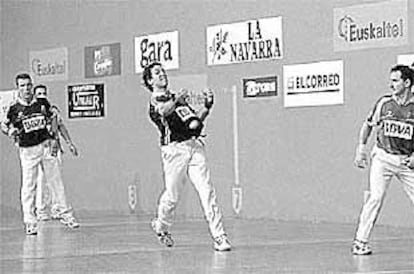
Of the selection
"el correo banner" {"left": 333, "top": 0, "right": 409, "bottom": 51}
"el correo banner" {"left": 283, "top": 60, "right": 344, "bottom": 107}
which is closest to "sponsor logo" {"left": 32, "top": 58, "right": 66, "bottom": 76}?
"el correo banner" {"left": 283, "top": 60, "right": 344, "bottom": 107}

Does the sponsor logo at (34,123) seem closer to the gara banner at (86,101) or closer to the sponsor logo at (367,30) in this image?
the sponsor logo at (367,30)

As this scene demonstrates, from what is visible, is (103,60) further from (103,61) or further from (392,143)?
(392,143)

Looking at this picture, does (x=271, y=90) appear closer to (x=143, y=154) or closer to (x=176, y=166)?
(x=143, y=154)

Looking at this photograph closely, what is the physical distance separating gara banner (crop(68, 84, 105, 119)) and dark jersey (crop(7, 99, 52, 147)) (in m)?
6.20

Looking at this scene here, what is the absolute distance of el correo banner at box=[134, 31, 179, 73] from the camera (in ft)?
68.7

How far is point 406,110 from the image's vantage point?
12836 millimetres

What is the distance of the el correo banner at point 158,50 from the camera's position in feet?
68.7

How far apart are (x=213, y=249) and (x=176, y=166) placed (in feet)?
3.49

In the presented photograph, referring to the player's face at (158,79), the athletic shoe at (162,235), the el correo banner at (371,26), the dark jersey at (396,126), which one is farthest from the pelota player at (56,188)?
the dark jersey at (396,126)

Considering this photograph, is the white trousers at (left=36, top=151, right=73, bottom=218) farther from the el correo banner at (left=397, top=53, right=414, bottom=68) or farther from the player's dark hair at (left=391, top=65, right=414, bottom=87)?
the player's dark hair at (left=391, top=65, right=414, bottom=87)

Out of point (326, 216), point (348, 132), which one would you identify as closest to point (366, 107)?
point (348, 132)

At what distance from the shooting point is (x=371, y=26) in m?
17.3

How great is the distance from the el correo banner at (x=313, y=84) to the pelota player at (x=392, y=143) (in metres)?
4.91

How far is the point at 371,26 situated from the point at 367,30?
0.09m
